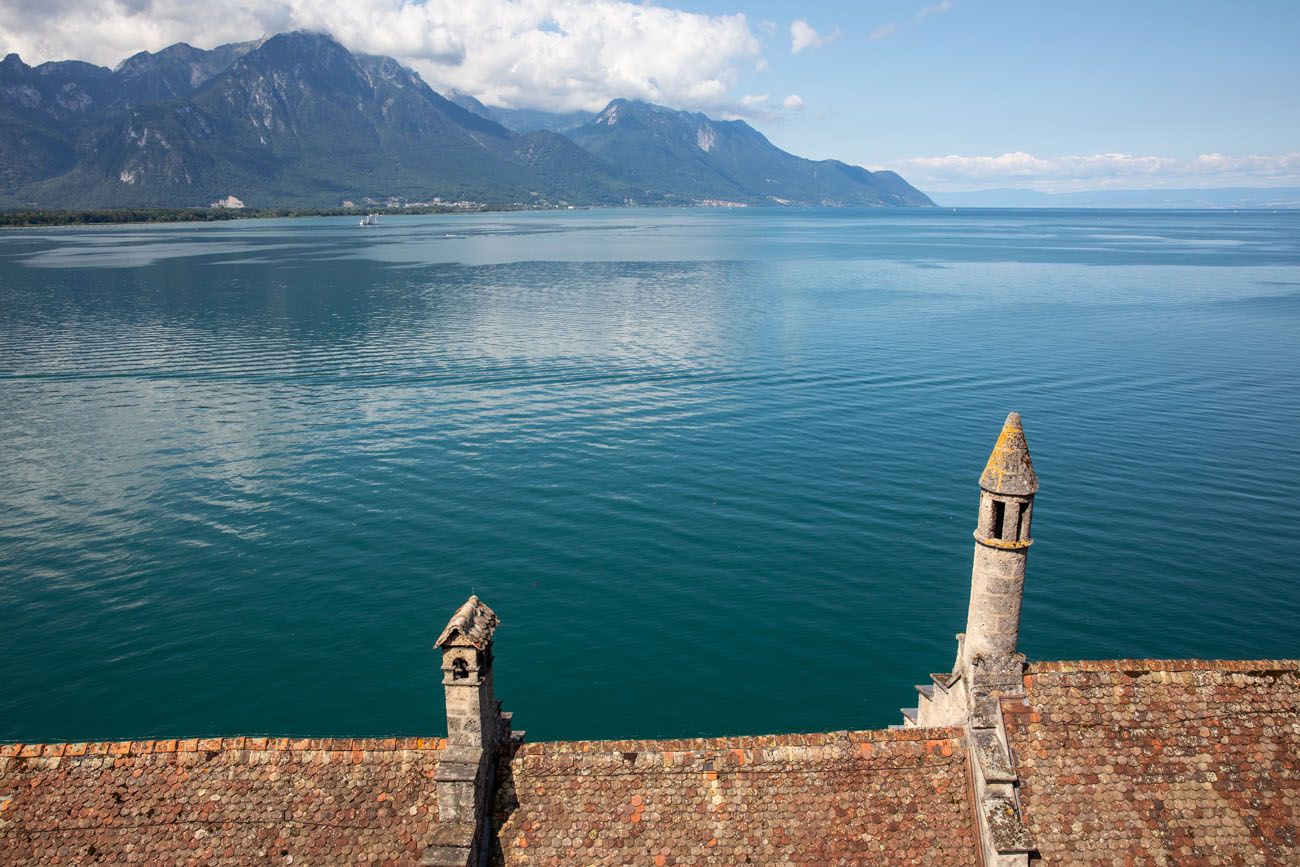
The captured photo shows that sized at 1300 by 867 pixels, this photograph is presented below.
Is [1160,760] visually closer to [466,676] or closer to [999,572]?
[999,572]

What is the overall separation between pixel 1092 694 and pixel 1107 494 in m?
39.3

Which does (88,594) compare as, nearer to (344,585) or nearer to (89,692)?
(89,692)

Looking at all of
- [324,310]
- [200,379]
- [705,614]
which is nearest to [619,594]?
[705,614]

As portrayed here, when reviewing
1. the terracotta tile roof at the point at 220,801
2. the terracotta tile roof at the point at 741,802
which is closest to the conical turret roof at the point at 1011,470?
the terracotta tile roof at the point at 741,802

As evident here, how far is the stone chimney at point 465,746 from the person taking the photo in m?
16.0

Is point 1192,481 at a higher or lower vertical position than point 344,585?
higher

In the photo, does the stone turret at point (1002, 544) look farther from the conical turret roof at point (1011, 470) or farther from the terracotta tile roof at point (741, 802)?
the terracotta tile roof at point (741, 802)

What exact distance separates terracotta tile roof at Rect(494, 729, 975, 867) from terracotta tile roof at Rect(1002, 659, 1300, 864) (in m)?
1.74

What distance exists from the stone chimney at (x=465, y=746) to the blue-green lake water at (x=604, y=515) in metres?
16.5

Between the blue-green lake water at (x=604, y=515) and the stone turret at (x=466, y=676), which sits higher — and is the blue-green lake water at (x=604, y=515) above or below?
below

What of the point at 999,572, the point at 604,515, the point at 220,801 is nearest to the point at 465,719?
the point at 220,801

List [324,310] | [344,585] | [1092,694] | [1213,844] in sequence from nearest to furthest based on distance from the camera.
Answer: [1213,844] → [1092,694] → [344,585] → [324,310]

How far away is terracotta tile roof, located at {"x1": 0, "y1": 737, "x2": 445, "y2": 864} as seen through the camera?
1656 centimetres

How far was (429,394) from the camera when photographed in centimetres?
7731
